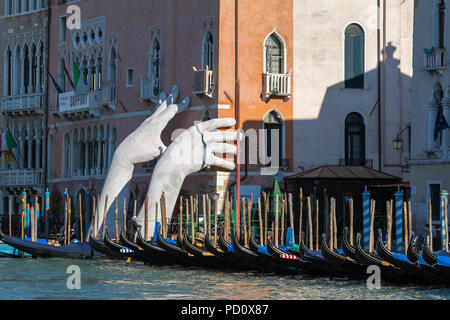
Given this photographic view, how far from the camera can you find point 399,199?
1003 inches

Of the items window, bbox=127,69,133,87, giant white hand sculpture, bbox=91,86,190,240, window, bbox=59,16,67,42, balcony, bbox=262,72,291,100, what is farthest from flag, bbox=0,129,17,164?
balcony, bbox=262,72,291,100

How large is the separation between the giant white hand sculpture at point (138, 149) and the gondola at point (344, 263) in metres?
8.31

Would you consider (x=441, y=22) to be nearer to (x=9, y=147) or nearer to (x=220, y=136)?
(x=220, y=136)

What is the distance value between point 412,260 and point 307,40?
10.3 m

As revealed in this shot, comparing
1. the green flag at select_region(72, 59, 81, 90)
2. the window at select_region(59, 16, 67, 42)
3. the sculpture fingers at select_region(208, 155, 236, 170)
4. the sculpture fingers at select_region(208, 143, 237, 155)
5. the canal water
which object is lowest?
the canal water

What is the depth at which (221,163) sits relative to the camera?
29.5 meters

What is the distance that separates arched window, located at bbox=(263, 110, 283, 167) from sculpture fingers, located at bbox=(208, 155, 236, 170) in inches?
39.2

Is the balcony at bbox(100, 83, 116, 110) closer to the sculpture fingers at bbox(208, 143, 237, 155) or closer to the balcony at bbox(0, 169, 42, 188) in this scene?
the balcony at bbox(0, 169, 42, 188)

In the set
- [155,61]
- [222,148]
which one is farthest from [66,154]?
[222,148]

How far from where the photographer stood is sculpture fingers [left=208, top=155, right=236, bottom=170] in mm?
29350

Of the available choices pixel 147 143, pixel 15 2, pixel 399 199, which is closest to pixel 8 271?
pixel 147 143

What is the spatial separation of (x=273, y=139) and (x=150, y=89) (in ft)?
11.1

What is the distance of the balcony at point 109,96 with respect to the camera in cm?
3350

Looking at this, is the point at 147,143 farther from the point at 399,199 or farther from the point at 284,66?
the point at 399,199
